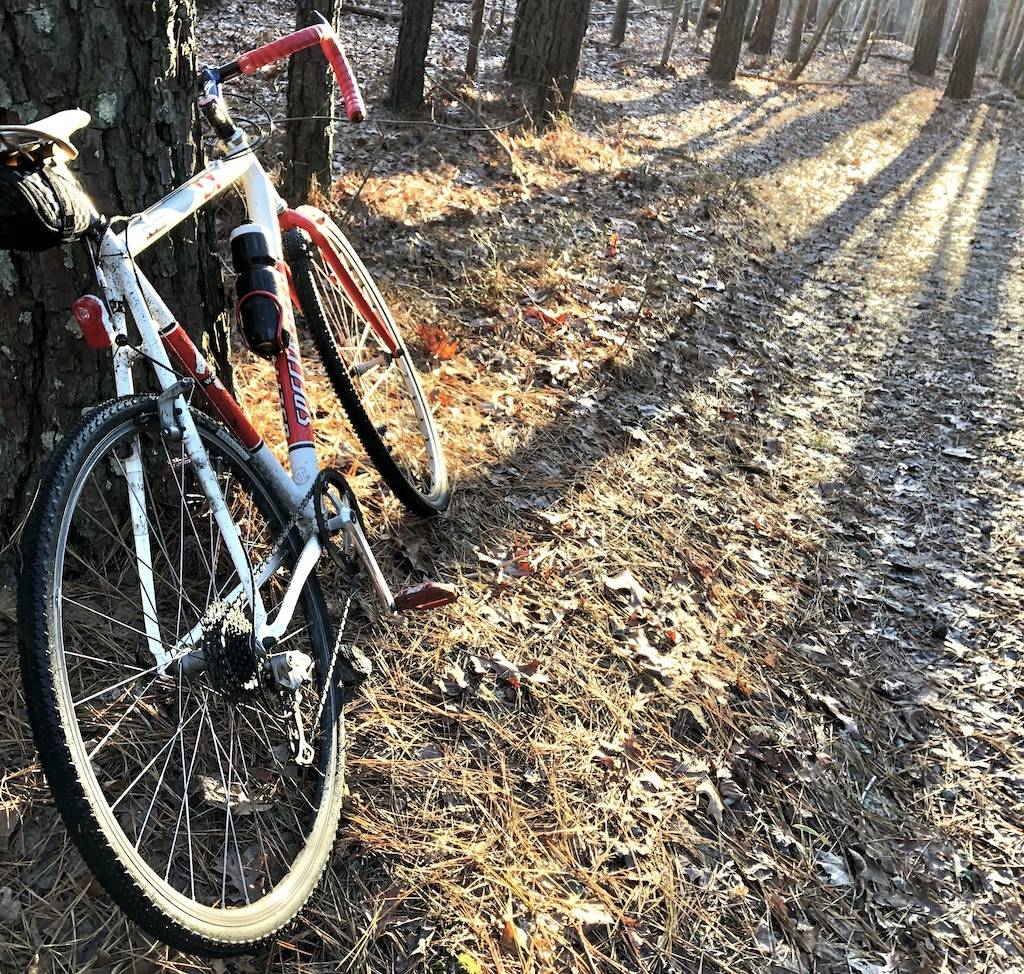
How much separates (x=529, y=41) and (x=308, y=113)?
457cm

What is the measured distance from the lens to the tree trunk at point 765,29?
1987 centimetres

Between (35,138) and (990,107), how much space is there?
25.6 meters

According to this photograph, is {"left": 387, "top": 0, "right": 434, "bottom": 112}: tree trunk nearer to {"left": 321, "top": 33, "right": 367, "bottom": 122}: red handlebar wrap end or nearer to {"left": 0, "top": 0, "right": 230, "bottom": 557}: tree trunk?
{"left": 321, "top": 33, "right": 367, "bottom": 122}: red handlebar wrap end

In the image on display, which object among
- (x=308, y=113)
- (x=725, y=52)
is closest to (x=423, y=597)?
(x=308, y=113)

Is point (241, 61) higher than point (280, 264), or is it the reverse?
point (241, 61)

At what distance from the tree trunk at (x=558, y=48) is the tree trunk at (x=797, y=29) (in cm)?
1296

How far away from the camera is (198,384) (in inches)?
83.6

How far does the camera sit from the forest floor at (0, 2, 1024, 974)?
220 centimetres

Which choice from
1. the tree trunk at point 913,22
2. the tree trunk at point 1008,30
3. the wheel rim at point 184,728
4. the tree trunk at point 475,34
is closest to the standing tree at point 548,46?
the tree trunk at point 475,34

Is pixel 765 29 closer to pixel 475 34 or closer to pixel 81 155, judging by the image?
pixel 475 34

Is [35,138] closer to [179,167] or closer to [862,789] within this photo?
[179,167]

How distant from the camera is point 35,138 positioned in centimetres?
163

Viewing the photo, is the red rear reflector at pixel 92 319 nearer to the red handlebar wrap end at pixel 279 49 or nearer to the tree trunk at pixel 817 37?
the red handlebar wrap end at pixel 279 49

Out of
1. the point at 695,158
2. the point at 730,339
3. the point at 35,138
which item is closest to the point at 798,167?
the point at 695,158
